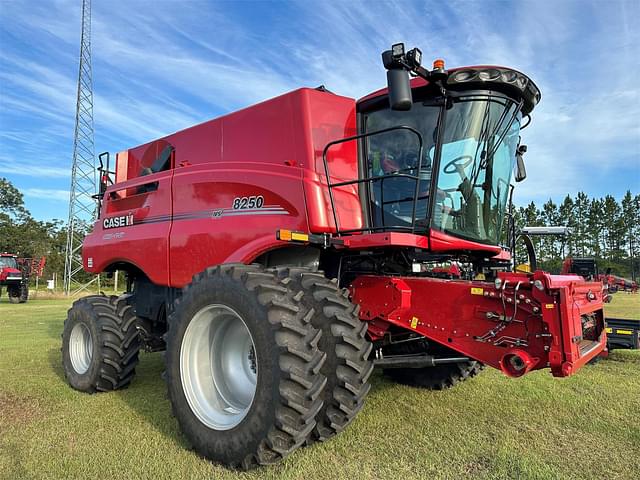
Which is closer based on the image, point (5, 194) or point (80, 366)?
point (80, 366)

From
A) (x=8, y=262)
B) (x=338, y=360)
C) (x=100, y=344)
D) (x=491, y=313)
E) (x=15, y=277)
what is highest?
(x=8, y=262)

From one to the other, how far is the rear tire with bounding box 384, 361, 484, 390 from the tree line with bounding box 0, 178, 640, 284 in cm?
5075

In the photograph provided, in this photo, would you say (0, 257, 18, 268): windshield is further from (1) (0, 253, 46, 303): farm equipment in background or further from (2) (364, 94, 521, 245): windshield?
(2) (364, 94, 521, 245): windshield

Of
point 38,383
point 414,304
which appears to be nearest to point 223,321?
point 414,304

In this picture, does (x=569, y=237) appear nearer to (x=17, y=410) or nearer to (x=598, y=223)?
(x=598, y=223)

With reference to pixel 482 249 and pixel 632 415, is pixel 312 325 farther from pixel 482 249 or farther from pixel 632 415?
pixel 632 415

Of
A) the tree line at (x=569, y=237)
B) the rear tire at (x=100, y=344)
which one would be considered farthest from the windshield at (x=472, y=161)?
the tree line at (x=569, y=237)

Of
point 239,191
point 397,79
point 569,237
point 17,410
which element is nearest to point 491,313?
point 397,79

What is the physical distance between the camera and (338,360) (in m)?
3.27

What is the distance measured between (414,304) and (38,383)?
468 cm

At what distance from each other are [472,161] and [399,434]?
2.38m

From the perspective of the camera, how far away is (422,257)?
4461 mm

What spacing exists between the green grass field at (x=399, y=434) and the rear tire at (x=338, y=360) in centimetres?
27

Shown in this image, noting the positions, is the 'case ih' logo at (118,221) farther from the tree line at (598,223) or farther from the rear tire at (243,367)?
the tree line at (598,223)
